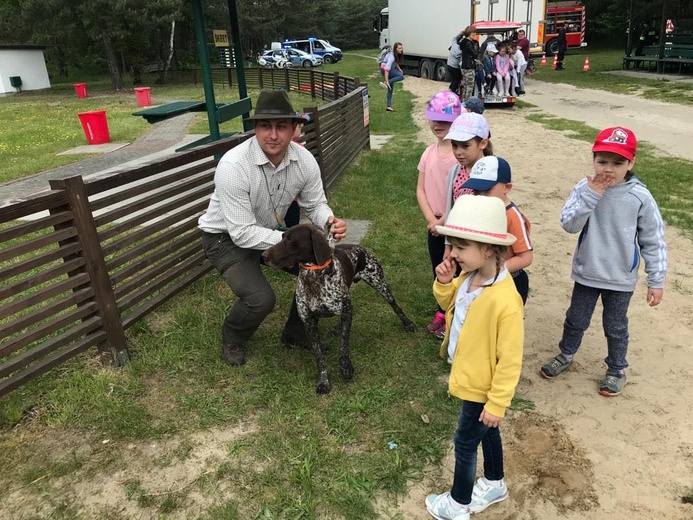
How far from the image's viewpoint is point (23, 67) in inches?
1245

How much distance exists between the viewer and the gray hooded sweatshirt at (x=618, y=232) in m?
3.01

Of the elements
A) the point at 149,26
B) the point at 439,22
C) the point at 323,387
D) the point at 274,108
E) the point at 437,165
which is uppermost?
the point at 149,26

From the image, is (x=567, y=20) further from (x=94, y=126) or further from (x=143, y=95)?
(x=94, y=126)

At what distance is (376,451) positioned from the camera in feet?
9.86

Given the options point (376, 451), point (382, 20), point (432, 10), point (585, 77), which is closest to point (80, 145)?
point (376, 451)

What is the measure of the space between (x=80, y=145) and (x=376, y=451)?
13599 millimetres

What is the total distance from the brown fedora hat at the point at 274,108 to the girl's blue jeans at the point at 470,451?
2.11 m

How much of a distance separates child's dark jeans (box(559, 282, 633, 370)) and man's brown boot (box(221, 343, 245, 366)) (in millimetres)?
2350

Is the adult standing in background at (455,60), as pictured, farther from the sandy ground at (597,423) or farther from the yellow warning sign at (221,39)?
the sandy ground at (597,423)

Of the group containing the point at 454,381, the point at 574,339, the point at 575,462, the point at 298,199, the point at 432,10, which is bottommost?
the point at 575,462

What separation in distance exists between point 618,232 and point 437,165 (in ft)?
4.27

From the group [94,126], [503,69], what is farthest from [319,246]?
[503,69]

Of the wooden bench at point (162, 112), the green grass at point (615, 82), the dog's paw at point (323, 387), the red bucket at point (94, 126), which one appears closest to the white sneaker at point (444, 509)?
the dog's paw at point (323, 387)

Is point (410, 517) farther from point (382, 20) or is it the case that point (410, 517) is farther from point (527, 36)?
point (382, 20)
